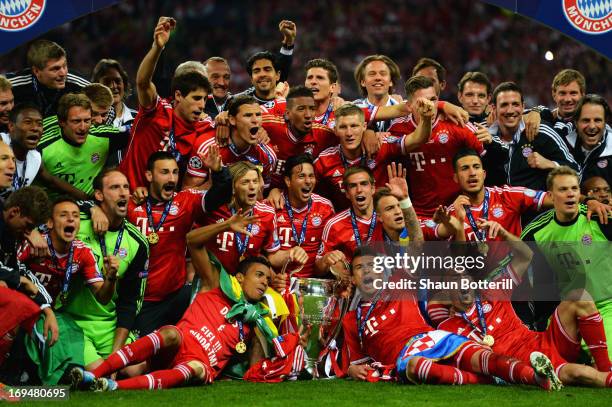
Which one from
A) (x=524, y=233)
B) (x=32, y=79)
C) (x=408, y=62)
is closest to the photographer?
(x=524, y=233)

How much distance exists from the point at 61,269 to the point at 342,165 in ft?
6.79

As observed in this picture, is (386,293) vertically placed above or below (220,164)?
below

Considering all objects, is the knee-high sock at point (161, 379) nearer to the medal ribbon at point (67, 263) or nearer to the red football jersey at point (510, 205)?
the medal ribbon at point (67, 263)

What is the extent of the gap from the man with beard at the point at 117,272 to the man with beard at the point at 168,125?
1.93 feet

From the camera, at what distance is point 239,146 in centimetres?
714

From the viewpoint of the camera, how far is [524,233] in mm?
6754

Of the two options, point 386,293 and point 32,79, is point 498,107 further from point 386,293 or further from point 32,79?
point 32,79

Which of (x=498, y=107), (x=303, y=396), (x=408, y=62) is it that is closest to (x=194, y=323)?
(x=303, y=396)

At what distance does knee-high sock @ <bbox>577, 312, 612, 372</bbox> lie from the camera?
5984 mm

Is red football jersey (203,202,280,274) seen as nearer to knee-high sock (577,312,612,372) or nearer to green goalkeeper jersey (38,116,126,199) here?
green goalkeeper jersey (38,116,126,199)

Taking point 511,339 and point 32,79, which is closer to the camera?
point 511,339

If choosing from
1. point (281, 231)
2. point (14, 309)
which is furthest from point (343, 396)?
point (14, 309)

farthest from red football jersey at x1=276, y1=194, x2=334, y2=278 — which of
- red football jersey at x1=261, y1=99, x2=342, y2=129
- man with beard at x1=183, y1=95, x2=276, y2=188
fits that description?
red football jersey at x1=261, y1=99, x2=342, y2=129

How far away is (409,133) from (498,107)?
76cm
